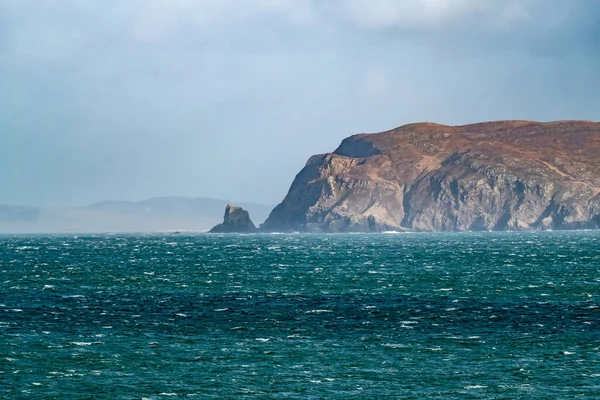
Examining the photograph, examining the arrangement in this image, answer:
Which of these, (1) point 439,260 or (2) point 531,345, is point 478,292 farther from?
(1) point 439,260

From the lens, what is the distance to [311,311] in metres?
71.7

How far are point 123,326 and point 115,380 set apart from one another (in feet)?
57.6

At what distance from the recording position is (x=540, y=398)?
42.2 metres

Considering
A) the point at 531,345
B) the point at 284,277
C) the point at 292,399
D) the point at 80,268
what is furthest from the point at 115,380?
the point at 80,268

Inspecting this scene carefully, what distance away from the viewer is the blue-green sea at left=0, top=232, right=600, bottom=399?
44.8m

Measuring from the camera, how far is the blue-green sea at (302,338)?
147ft

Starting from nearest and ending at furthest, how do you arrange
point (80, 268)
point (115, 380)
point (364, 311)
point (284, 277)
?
point (115, 380) < point (364, 311) < point (284, 277) < point (80, 268)

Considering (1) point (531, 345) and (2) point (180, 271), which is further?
(2) point (180, 271)

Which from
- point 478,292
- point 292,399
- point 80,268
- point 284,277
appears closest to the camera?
point 292,399

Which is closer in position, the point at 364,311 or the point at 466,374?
the point at 466,374

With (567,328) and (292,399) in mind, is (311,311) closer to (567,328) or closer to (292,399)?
(567,328)

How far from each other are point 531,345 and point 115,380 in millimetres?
24532

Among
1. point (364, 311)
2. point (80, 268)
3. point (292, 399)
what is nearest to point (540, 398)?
point (292, 399)

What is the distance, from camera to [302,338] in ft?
190
